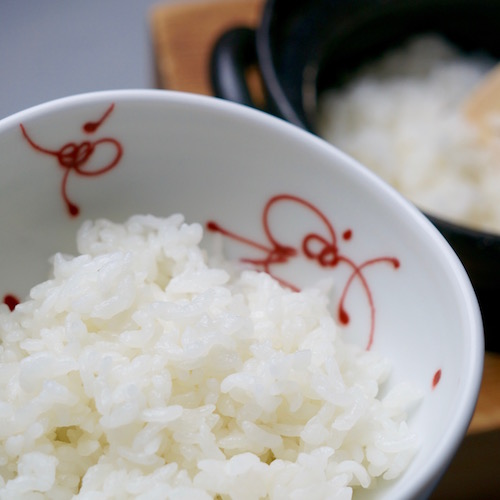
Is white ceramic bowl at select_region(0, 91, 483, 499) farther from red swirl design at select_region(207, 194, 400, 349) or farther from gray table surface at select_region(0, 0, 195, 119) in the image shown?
gray table surface at select_region(0, 0, 195, 119)

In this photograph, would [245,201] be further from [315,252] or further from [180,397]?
[180,397]

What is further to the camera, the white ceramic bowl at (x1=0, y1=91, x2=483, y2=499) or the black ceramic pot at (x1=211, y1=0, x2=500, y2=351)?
the black ceramic pot at (x1=211, y1=0, x2=500, y2=351)

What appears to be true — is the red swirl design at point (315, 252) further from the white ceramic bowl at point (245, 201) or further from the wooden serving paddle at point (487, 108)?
the wooden serving paddle at point (487, 108)

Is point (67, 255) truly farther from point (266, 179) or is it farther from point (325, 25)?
point (325, 25)

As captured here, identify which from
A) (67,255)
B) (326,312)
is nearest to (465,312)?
(326,312)

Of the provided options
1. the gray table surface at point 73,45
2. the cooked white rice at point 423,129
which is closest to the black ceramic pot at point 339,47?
the cooked white rice at point 423,129

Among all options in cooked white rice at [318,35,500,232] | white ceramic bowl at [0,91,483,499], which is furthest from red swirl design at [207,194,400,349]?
cooked white rice at [318,35,500,232]

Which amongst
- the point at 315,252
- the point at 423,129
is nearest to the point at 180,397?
the point at 315,252
